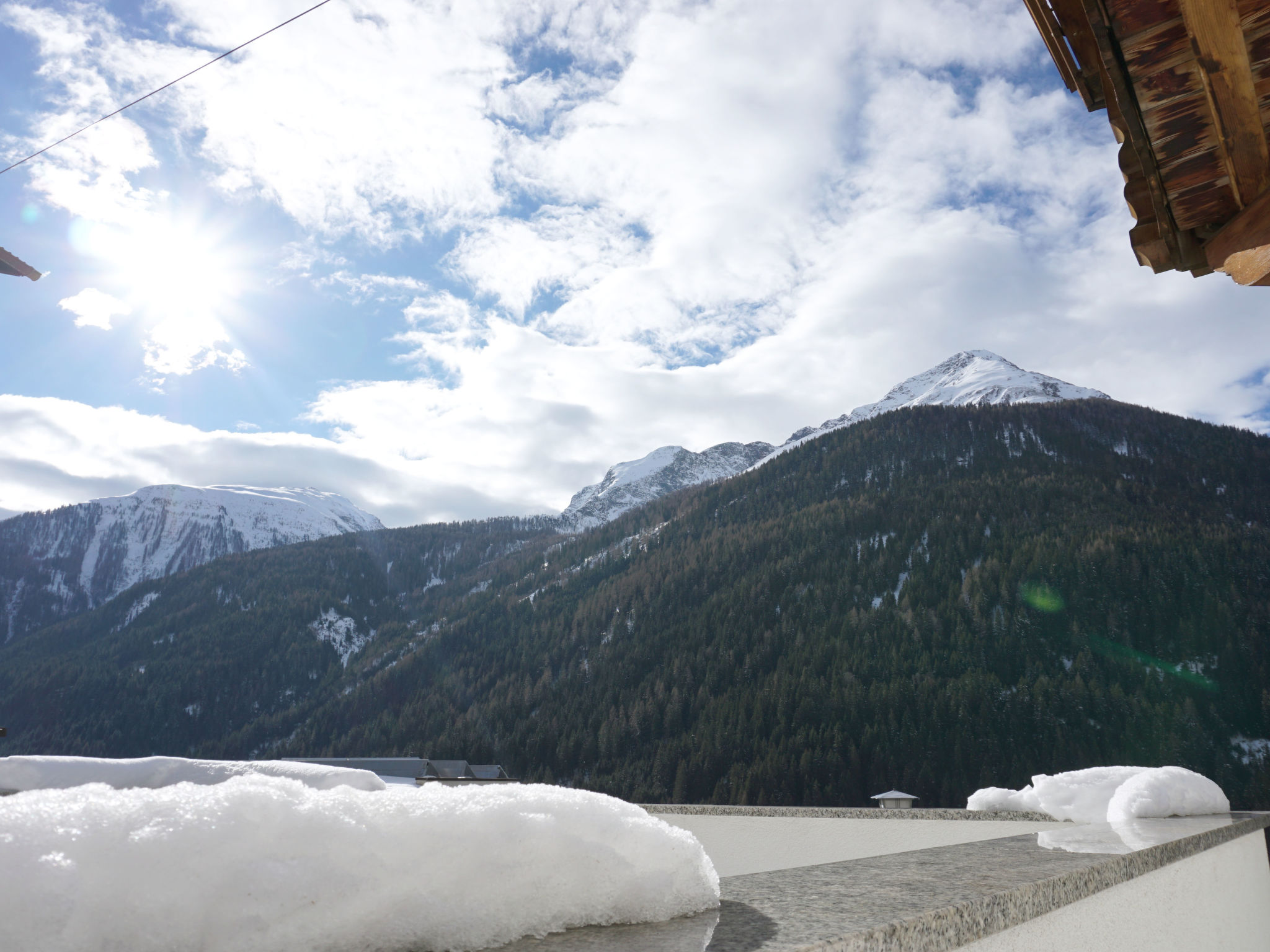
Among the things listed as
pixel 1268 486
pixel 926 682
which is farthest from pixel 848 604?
pixel 1268 486

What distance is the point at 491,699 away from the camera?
7275cm

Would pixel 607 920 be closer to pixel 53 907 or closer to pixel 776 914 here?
pixel 776 914

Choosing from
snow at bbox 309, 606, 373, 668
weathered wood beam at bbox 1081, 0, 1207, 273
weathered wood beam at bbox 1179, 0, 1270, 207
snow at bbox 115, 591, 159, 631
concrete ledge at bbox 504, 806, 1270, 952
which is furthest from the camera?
snow at bbox 115, 591, 159, 631

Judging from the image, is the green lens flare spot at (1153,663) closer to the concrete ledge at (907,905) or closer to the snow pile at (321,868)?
the concrete ledge at (907,905)

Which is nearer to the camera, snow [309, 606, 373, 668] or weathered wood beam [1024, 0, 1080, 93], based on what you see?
weathered wood beam [1024, 0, 1080, 93]

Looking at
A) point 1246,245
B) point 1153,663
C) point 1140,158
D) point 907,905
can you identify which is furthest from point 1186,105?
point 1153,663

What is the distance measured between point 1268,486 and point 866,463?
39.0 metres

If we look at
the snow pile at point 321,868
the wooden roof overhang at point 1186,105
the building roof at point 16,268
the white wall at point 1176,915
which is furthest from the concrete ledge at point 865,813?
the building roof at point 16,268

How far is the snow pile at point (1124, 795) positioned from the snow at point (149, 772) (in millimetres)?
3102

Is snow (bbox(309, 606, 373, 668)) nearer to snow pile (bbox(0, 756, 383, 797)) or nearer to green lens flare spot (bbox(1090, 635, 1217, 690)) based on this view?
green lens flare spot (bbox(1090, 635, 1217, 690))

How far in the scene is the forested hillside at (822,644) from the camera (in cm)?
5288

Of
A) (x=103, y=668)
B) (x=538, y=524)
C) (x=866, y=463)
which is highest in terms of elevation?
(x=538, y=524)

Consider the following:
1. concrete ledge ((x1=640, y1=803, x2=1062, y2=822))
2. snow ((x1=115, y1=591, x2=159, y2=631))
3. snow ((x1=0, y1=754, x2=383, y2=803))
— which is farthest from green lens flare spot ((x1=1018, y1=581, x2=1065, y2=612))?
snow ((x1=115, y1=591, x2=159, y2=631))

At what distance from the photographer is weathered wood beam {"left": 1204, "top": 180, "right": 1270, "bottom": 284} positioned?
2.57 metres
